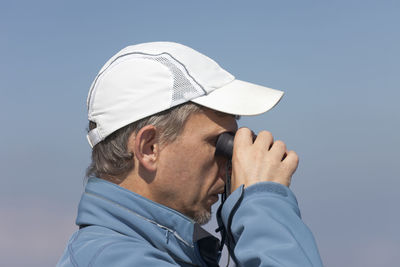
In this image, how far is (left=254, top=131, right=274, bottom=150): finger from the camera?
9.43 ft

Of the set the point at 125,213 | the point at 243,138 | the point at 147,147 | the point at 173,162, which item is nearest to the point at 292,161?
the point at 243,138

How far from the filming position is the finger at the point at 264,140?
2.87 meters

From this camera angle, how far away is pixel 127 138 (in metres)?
3.05

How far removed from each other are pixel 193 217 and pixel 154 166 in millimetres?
345

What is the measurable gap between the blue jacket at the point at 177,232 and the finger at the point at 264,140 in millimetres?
215

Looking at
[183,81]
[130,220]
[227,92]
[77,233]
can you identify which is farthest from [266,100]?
[77,233]

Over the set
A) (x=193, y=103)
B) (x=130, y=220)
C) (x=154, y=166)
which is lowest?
(x=130, y=220)

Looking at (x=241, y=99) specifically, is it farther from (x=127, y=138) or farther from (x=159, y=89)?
(x=127, y=138)

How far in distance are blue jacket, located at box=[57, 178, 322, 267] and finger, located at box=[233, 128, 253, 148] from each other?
0.80ft

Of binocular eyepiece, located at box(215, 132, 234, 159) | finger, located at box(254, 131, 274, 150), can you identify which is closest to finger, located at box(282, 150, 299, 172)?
finger, located at box(254, 131, 274, 150)

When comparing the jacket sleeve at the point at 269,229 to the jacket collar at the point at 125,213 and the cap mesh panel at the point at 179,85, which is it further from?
the cap mesh panel at the point at 179,85

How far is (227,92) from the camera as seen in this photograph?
3145 mm

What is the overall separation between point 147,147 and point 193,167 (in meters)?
0.24

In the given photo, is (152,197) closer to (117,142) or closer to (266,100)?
(117,142)
